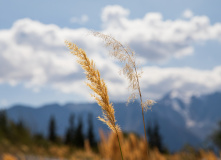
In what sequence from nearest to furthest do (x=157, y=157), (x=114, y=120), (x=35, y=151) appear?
(x=114, y=120) → (x=157, y=157) → (x=35, y=151)

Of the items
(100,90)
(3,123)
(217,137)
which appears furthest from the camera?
(217,137)

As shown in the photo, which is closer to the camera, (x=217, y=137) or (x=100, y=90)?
(x=100, y=90)

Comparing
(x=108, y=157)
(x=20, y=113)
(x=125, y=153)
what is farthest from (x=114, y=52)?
(x=20, y=113)

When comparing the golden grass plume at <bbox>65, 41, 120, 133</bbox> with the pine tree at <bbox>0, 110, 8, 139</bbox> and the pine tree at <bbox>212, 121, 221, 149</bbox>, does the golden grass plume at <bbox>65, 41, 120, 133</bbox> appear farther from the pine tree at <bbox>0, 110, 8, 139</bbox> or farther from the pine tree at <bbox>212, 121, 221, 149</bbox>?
the pine tree at <bbox>212, 121, 221, 149</bbox>

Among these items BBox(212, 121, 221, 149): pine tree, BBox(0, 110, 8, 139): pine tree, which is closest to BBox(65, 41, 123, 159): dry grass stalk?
BBox(0, 110, 8, 139): pine tree

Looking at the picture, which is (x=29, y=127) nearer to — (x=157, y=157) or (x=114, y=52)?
(x=157, y=157)

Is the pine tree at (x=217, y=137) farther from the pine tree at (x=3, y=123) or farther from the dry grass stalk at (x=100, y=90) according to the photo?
the dry grass stalk at (x=100, y=90)

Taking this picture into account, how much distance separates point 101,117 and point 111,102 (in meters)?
0.12

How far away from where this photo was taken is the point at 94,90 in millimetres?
1705

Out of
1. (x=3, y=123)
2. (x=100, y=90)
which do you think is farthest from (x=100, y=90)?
(x=3, y=123)

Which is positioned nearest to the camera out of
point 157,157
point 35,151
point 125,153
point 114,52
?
point 114,52

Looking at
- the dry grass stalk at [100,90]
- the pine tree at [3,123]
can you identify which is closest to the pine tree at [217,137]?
the pine tree at [3,123]

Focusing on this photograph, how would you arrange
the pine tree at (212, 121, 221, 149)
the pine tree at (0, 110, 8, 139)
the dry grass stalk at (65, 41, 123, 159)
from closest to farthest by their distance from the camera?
the dry grass stalk at (65, 41, 123, 159) < the pine tree at (0, 110, 8, 139) < the pine tree at (212, 121, 221, 149)

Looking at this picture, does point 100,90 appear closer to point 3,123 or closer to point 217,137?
point 3,123
